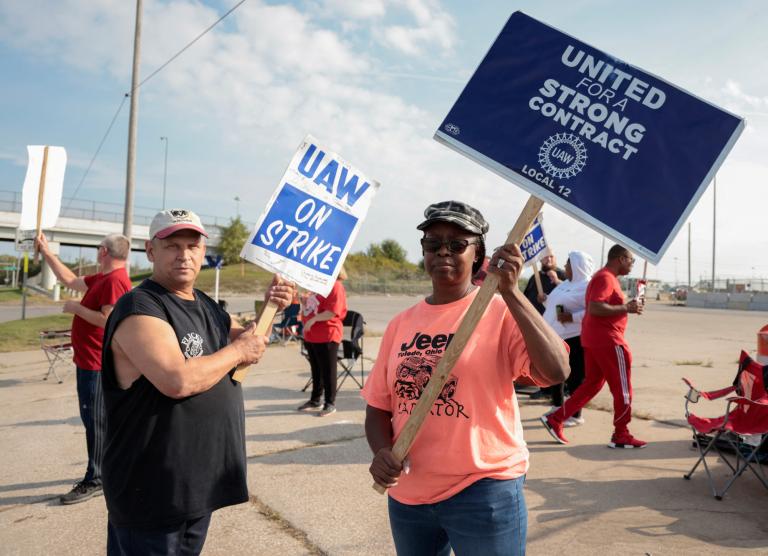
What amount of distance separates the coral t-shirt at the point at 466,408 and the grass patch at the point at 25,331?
43.3 feet

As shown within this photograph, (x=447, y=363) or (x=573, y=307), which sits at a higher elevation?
(x=447, y=363)

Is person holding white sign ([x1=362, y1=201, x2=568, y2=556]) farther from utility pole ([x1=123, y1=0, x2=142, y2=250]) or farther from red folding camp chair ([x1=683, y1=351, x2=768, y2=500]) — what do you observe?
utility pole ([x1=123, y1=0, x2=142, y2=250])

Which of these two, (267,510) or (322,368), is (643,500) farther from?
→ (322,368)

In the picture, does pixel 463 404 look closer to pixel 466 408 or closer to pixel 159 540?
pixel 466 408

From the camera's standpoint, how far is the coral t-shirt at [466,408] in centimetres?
190

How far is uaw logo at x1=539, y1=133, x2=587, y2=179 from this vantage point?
219 centimetres

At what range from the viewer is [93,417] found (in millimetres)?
4125

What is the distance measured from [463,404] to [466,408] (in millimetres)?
17

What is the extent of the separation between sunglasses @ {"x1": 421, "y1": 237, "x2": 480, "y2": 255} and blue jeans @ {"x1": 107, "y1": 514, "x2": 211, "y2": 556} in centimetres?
149

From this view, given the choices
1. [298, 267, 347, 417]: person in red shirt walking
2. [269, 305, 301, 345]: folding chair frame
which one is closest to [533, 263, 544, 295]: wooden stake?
[298, 267, 347, 417]: person in red shirt walking

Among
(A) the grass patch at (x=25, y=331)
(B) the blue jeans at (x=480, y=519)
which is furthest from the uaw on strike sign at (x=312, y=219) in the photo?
(A) the grass patch at (x=25, y=331)

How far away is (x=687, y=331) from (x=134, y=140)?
17.9 m

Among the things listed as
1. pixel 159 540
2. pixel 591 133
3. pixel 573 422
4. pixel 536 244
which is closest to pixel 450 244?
pixel 591 133

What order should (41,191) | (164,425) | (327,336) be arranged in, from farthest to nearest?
(327,336)
(41,191)
(164,425)
